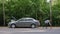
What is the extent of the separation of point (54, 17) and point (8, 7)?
7.65m

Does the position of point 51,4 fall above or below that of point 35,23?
Answer: above

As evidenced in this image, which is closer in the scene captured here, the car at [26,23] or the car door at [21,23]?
the car at [26,23]

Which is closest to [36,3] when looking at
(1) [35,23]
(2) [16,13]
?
(2) [16,13]

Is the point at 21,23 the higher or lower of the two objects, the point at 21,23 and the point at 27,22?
the lower

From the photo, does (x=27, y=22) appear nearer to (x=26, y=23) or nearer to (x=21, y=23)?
(x=26, y=23)

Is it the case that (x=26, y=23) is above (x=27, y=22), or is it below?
below

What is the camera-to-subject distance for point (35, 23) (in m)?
29.2

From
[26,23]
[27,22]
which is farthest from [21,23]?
[27,22]

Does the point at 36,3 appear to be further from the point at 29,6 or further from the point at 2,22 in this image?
the point at 2,22

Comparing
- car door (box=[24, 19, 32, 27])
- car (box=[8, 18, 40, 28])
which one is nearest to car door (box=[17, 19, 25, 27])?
car (box=[8, 18, 40, 28])

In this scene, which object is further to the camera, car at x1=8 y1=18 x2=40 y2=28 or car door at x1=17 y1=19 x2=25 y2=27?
car door at x1=17 y1=19 x2=25 y2=27

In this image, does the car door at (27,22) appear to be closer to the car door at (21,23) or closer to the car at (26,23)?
the car at (26,23)

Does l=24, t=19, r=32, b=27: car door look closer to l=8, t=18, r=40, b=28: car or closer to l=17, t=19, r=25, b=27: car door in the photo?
l=8, t=18, r=40, b=28: car

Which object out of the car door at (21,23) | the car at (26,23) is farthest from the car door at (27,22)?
the car door at (21,23)
